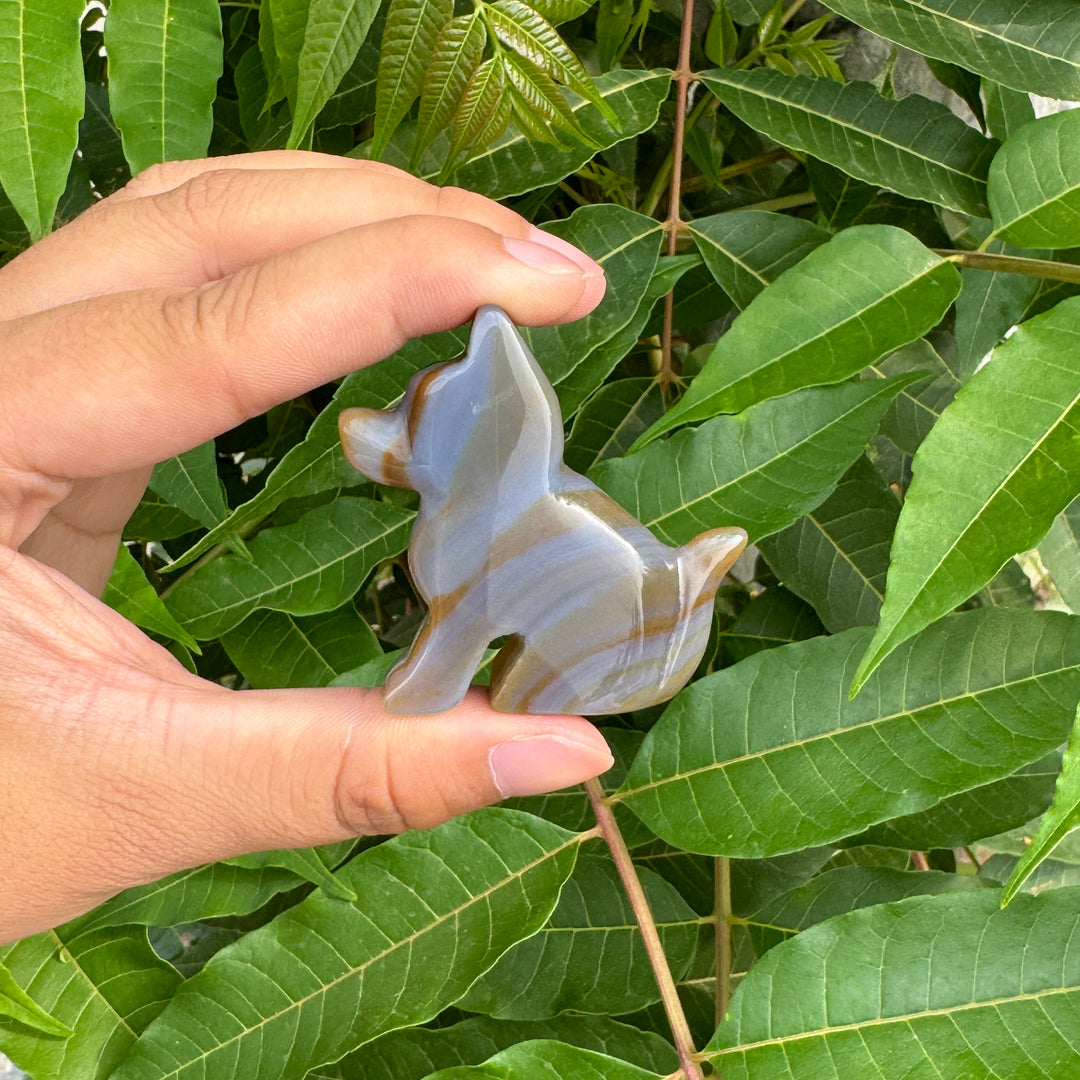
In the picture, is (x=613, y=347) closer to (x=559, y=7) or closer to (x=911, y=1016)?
(x=559, y=7)

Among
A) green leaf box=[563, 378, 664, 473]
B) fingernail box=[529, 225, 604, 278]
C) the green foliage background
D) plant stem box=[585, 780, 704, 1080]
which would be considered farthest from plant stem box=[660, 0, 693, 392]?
plant stem box=[585, 780, 704, 1080]

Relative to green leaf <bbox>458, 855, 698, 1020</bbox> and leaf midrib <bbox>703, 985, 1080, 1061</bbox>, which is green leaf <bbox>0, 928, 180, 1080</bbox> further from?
leaf midrib <bbox>703, 985, 1080, 1061</bbox>

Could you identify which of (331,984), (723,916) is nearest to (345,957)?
(331,984)

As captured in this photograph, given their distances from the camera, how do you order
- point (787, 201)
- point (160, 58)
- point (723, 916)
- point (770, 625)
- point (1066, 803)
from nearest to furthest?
1. point (1066, 803)
2. point (160, 58)
3. point (723, 916)
4. point (770, 625)
5. point (787, 201)

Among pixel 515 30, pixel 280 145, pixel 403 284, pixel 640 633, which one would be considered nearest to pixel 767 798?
pixel 640 633

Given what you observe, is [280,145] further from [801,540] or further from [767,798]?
[767,798]
